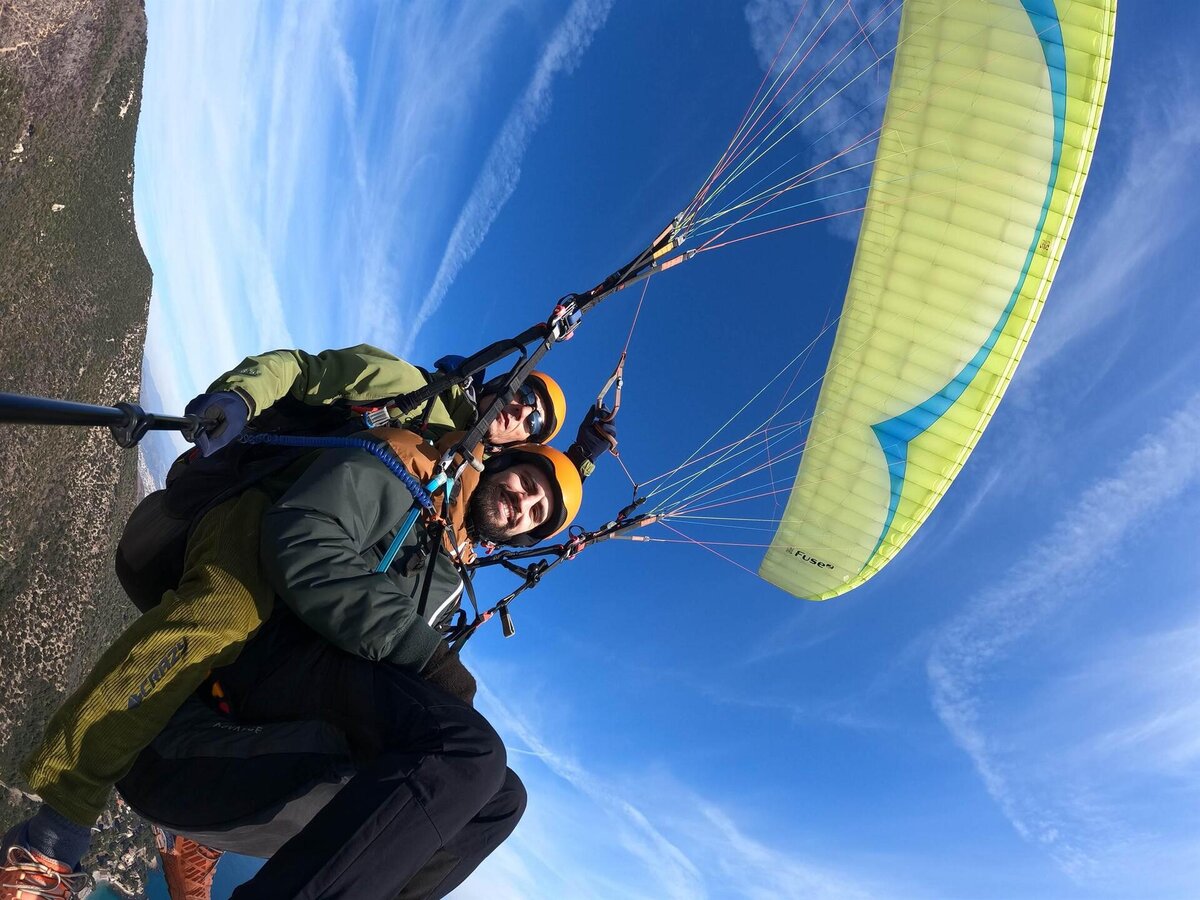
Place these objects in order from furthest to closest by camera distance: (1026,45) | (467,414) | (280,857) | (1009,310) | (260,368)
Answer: (1009,310) → (1026,45) → (467,414) → (260,368) → (280,857)

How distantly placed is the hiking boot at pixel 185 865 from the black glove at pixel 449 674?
2.53 meters

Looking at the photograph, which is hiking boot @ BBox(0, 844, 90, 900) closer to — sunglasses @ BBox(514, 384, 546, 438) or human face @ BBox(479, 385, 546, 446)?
human face @ BBox(479, 385, 546, 446)

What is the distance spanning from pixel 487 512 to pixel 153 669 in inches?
67.3

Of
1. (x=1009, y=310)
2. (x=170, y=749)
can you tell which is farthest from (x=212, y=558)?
(x=1009, y=310)

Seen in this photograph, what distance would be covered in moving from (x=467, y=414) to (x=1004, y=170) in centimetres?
592

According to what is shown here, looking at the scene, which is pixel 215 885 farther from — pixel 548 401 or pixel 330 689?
pixel 330 689

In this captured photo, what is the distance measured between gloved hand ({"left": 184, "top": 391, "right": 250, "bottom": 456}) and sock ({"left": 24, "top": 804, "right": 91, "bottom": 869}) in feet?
4.62

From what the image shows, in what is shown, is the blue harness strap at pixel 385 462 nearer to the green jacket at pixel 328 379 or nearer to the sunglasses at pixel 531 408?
the green jacket at pixel 328 379

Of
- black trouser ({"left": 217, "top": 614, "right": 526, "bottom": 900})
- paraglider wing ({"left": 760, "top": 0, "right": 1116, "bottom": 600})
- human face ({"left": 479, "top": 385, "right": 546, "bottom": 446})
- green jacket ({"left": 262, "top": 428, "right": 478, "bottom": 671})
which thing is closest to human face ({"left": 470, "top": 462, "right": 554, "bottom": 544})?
green jacket ({"left": 262, "top": 428, "right": 478, "bottom": 671})

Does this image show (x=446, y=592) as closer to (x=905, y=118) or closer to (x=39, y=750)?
(x=39, y=750)

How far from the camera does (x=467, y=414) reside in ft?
16.8

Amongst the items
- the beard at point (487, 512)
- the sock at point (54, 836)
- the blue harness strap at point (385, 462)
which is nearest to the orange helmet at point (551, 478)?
the beard at point (487, 512)

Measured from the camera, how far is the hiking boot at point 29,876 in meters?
2.32

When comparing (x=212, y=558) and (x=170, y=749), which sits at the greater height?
(x=212, y=558)
